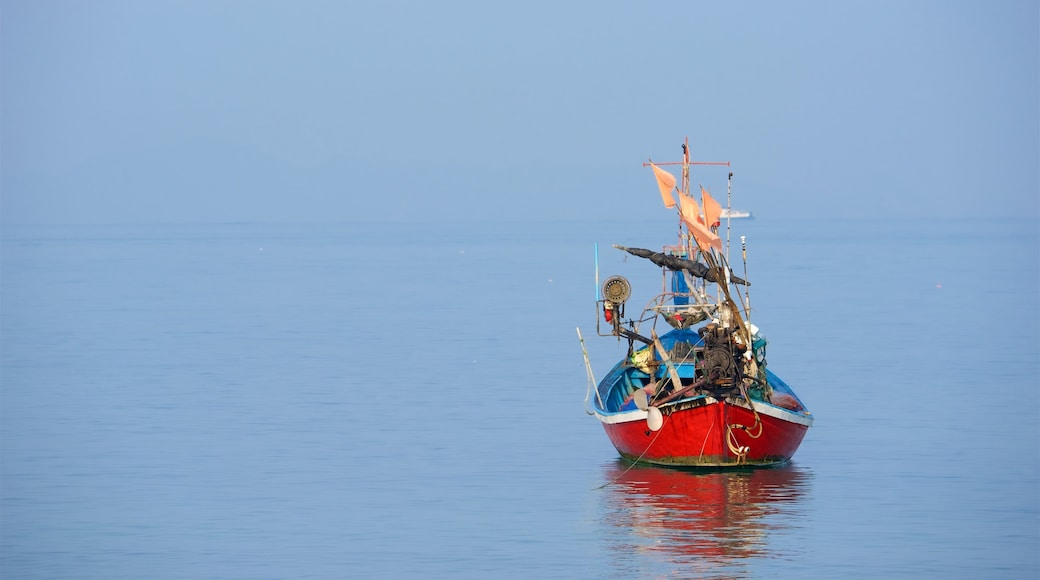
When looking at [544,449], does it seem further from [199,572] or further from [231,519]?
[199,572]

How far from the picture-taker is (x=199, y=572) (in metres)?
33.8

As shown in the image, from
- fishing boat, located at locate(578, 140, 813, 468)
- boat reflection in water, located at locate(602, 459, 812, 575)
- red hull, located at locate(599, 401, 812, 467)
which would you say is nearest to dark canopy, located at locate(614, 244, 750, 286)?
fishing boat, located at locate(578, 140, 813, 468)

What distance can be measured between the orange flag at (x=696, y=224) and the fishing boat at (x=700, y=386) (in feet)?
0.09

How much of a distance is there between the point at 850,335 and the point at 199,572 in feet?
188

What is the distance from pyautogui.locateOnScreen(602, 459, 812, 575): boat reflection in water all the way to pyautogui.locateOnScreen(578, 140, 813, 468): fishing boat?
650 millimetres

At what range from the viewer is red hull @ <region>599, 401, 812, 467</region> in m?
40.6

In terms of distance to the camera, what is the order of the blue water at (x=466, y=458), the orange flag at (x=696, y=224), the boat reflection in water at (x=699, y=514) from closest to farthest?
the boat reflection in water at (x=699, y=514), the blue water at (x=466, y=458), the orange flag at (x=696, y=224)

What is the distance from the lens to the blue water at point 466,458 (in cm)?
3509

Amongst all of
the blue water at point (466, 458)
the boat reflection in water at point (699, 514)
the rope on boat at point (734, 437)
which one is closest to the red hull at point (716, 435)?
the rope on boat at point (734, 437)

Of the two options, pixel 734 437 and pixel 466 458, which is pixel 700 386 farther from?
pixel 466 458

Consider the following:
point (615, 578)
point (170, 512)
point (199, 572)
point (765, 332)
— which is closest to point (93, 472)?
point (170, 512)

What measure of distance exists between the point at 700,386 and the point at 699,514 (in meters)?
3.97

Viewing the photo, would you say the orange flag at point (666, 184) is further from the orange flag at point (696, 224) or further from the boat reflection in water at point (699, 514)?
the boat reflection in water at point (699, 514)

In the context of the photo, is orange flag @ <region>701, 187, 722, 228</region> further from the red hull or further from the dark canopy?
the red hull
